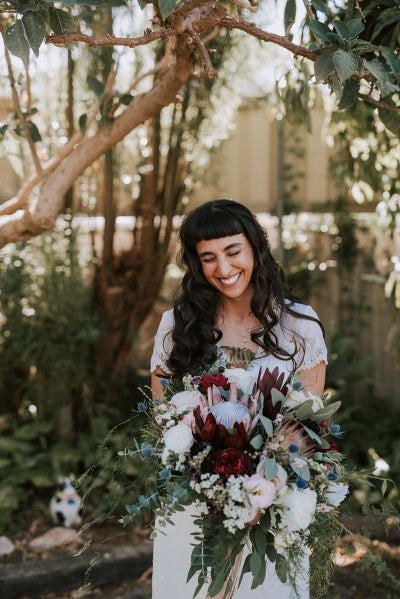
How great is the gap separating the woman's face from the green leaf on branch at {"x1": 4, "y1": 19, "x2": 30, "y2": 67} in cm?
89

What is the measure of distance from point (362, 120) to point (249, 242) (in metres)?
1.70

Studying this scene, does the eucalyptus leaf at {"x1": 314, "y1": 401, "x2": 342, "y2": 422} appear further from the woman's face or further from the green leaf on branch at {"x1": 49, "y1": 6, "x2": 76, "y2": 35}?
the green leaf on branch at {"x1": 49, "y1": 6, "x2": 76, "y2": 35}

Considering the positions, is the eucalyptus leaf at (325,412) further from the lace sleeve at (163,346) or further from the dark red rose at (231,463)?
the lace sleeve at (163,346)

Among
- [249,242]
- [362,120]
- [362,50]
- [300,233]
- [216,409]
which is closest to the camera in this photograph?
[216,409]

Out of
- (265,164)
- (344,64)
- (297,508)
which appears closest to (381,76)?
(344,64)

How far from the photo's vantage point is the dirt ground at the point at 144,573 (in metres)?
3.83

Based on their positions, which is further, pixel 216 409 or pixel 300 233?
pixel 300 233

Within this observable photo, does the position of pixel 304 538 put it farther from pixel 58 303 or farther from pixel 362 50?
pixel 58 303

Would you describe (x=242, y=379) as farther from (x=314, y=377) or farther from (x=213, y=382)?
(x=314, y=377)

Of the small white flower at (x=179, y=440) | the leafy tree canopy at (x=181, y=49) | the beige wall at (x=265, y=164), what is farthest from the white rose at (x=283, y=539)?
the beige wall at (x=265, y=164)

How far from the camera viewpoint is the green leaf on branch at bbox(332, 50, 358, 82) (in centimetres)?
199

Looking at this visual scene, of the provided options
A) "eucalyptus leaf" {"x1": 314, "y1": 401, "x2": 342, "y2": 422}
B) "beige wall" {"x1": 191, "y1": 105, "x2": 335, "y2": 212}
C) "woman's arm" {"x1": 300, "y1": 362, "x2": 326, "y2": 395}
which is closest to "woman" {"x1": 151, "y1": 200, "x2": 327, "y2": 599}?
"woman's arm" {"x1": 300, "y1": 362, "x2": 326, "y2": 395}

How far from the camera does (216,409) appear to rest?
1770 millimetres

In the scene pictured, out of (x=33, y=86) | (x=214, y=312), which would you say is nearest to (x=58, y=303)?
(x=33, y=86)
